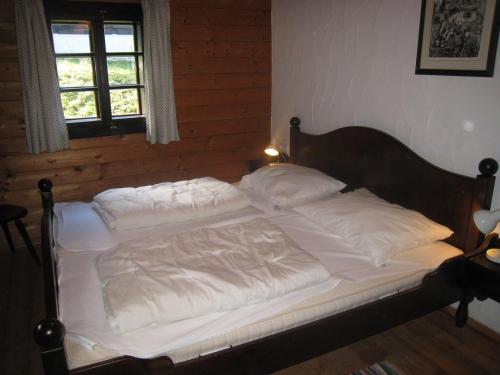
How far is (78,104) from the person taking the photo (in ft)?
11.2

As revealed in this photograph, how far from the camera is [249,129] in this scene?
13.4 feet

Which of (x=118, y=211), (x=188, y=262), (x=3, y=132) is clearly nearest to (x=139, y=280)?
(x=188, y=262)

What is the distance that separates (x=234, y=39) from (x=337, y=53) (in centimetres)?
110

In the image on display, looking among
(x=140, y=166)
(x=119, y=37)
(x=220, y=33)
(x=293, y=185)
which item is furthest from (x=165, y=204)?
(x=220, y=33)

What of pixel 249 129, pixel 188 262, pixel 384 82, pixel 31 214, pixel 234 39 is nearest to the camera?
pixel 188 262

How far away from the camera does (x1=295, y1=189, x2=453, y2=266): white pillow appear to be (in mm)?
2148

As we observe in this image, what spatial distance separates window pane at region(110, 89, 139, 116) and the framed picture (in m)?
2.34

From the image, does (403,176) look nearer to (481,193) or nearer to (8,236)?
(481,193)

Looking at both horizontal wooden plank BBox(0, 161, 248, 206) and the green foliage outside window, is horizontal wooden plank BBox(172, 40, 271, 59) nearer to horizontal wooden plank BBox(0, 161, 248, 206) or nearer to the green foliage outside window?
the green foliage outside window

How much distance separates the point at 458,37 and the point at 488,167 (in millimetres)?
731

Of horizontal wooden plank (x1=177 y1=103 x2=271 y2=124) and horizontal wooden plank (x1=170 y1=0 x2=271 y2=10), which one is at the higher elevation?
horizontal wooden plank (x1=170 y1=0 x2=271 y2=10)

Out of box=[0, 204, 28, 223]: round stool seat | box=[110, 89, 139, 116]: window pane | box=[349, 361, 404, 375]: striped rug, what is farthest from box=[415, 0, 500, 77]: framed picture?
box=[0, 204, 28, 223]: round stool seat

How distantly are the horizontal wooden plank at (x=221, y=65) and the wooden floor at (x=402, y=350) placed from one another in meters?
2.23

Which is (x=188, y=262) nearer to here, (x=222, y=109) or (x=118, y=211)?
(x=118, y=211)
